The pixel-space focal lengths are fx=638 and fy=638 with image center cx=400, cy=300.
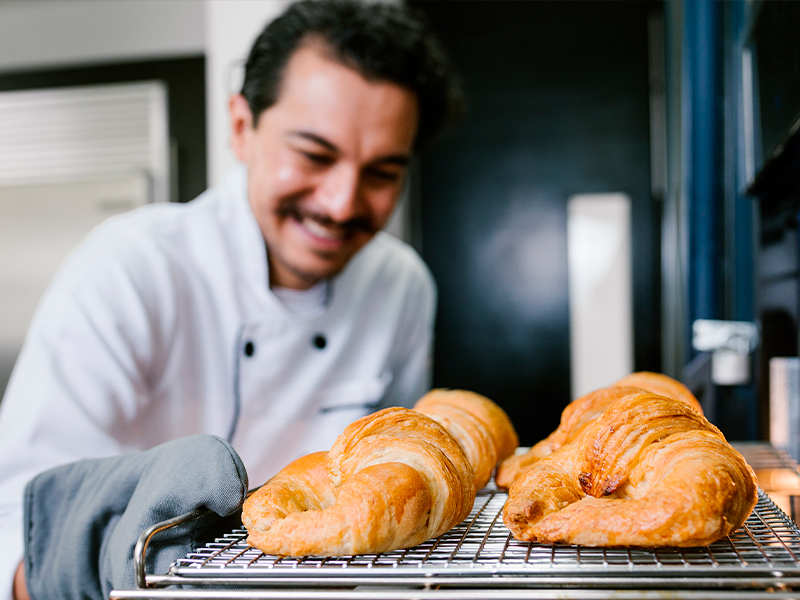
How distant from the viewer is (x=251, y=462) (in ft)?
4.33

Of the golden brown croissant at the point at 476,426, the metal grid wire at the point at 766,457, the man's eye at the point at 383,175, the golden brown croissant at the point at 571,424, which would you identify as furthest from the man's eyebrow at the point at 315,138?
the metal grid wire at the point at 766,457

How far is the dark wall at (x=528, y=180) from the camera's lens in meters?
2.78

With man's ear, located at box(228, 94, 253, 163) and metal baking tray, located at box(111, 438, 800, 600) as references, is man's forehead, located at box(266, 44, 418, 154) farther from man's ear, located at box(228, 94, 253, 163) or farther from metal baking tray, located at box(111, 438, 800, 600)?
metal baking tray, located at box(111, 438, 800, 600)

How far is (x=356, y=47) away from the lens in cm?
119

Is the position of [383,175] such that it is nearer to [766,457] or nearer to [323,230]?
[323,230]

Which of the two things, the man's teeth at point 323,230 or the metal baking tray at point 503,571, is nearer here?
the metal baking tray at point 503,571

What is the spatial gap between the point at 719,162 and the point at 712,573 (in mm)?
1186

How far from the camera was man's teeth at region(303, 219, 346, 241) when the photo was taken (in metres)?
1.24

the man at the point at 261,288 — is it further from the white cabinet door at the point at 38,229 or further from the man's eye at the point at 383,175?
the white cabinet door at the point at 38,229

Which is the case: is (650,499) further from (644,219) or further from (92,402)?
(644,219)

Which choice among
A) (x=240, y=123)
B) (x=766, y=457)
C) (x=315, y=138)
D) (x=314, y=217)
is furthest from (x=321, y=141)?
(x=766, y=457)

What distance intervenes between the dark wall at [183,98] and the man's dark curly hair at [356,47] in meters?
1.60

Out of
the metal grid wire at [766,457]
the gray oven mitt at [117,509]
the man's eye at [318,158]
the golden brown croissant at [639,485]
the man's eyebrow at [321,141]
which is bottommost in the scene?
the metal grid wire at [766,457]

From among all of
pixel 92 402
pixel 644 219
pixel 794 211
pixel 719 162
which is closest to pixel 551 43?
pixel 644 219
